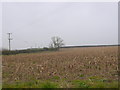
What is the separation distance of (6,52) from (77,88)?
151ft

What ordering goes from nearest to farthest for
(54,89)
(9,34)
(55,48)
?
(54,89) → (9,34) → (55,48)

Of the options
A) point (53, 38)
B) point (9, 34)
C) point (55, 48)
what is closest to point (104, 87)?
point (9, 34)

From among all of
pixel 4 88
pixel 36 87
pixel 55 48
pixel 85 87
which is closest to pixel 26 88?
pixel 36 87

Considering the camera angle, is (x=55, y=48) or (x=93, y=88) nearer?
(x=93, y=88)

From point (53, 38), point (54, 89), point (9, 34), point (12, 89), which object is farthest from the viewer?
point (53, 38)

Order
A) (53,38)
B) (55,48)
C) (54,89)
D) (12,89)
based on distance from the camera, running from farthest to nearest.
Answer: (53,38) → (55,48) → (12,89) → (54,89)

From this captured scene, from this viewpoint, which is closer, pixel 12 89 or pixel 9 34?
pixel 12 89

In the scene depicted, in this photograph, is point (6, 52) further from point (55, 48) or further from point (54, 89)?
point (54, 89)

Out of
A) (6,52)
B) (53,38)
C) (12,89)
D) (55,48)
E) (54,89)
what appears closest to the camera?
(54,89)

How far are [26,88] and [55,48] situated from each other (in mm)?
64627

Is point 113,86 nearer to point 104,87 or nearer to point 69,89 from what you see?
point 104,87

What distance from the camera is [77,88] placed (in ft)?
16.5

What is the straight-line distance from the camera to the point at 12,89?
5.29m

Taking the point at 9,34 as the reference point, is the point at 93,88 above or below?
below
